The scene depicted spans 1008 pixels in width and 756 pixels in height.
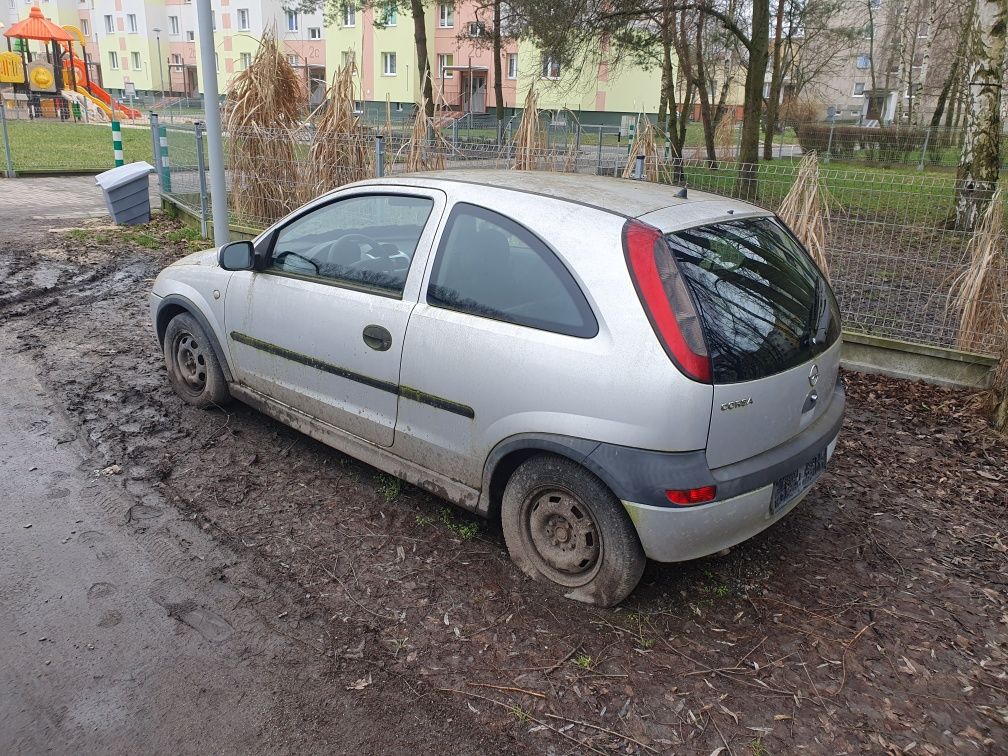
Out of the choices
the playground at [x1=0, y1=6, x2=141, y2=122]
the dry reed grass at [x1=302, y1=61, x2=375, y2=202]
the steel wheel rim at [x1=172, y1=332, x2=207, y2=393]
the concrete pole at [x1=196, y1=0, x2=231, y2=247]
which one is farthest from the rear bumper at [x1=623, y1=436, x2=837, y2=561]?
the playground at [x1=0, y1=6, x2=141, y2=122]

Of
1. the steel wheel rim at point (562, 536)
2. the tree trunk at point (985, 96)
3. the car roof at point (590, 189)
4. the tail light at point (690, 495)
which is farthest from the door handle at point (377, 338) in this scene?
the tree trunk at point (985, 96)

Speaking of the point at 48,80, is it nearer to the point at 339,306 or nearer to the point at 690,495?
the point at 339,306

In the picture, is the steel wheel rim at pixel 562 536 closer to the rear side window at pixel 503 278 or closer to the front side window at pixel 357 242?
the rear side window at pixel 503 278

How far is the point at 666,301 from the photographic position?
120 inches

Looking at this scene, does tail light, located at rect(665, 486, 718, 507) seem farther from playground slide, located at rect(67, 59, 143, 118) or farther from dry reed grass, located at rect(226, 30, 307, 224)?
playground slide, located at rect(67, 59, 143, 118)

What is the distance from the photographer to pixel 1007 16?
9.86 m

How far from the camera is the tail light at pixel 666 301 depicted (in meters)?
2.97

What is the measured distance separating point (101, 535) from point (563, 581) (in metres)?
2.25

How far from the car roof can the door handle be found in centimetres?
78

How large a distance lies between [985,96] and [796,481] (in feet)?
32.0

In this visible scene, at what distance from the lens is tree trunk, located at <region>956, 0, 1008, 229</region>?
32.5ft

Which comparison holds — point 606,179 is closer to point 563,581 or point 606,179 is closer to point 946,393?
point 563,581

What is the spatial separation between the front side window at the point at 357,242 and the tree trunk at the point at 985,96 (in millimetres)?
8340

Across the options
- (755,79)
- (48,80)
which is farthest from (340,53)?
(755,79)
